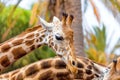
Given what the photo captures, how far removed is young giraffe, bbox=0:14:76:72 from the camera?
629 cm

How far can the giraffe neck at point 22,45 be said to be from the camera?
264 inches

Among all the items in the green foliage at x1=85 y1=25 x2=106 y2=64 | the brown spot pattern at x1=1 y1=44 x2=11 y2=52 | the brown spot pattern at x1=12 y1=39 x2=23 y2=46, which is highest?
the brown spot pattern at x1=12 y1=39 x2=23 y2=46

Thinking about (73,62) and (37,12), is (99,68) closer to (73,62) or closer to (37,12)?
(73,62)

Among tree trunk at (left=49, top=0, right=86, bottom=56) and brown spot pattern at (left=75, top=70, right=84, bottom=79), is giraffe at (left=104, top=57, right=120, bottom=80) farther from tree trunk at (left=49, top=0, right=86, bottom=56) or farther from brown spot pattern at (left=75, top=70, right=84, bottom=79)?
tree trunk at (left=49, top=0, right=86, bottom=56)

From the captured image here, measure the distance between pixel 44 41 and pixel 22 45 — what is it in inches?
10.9

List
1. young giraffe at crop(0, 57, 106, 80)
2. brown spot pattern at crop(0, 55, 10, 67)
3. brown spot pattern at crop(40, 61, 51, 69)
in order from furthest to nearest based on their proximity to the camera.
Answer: brown spot pattern at crop(0, 55, 10, 67), brown spot pattern at crop(40, 61, 51, 69), young giraffe at crop(0, 57, 106, 80)

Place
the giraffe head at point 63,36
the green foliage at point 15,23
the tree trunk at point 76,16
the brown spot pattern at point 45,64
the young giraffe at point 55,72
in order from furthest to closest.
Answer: the green foliage at point 15,23 → the tree trunk at point 76,16 → the giraffe head at point 63,36 → the brown spot pattern at point 45,64 → the young giraffe at point 55,72

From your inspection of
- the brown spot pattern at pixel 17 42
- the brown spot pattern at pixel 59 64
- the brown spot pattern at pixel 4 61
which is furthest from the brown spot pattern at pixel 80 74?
the brown spot pattern at pixel 17 42

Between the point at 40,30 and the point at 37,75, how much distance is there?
1654 mm

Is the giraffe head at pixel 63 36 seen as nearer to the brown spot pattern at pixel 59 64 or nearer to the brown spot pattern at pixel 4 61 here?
the brown spot pattern at pixel 59 64

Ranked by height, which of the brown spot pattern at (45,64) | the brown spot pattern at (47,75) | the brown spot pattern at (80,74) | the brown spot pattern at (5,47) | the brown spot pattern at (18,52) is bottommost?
the brown spot pattern at (80,74)

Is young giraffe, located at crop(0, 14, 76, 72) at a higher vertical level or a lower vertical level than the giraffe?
higher

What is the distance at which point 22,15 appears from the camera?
2028cm

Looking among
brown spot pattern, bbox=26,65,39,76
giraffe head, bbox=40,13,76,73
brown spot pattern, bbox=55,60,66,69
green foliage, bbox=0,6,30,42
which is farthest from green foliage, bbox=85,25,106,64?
brown spot pattern, bbox=26,65,39,76
